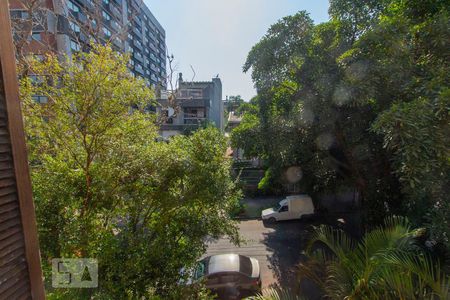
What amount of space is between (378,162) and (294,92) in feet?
10.8

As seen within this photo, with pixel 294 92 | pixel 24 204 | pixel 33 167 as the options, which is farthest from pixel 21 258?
pixel 294 92

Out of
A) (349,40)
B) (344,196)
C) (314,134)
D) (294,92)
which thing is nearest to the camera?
(349,40)

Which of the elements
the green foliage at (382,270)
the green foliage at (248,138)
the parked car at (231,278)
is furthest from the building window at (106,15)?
the green foliage at (382,270)

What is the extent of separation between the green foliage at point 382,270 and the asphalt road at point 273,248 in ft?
11.3

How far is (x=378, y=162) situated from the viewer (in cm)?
703

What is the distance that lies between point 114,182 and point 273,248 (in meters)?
7.10

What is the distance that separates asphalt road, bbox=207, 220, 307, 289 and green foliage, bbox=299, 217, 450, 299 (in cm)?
344

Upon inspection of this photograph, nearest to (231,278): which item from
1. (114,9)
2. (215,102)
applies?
(215,102)

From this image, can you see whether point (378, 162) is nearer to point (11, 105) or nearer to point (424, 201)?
point (424, 201)

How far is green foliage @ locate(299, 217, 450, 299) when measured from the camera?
96.0 inches

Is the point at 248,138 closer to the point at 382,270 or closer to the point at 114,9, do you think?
the point at 382,270

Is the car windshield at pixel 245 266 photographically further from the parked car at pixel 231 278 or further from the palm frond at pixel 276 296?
the palm frond at pixel 276 296


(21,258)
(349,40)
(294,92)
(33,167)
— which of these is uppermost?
(349,40)

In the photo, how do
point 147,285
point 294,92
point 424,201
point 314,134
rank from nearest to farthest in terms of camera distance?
point 147,285
point 424,201
point 294,92
point 314,134
